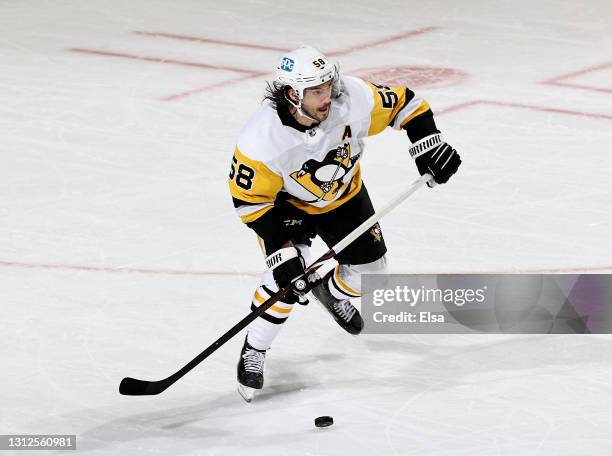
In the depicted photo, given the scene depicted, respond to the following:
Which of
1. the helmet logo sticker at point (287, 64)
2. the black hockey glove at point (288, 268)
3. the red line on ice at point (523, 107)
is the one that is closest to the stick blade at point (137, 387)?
the black hockey glove at point (288, 268)

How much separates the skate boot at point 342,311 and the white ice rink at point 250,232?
1.8 inches

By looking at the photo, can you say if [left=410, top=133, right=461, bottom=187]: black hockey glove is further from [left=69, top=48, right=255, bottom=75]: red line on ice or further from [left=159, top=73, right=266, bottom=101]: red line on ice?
[left=69, top=48, right=255, bottom=75]: red line on ice

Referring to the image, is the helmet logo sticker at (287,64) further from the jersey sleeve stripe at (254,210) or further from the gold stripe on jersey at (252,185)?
the jersey sleeve stripe at (254,210)

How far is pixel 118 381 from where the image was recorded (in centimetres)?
396

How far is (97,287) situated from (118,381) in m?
0.81

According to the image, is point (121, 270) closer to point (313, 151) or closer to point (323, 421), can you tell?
point (313, 151)

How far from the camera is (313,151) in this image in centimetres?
377

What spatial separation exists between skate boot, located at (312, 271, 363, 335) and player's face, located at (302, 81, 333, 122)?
0.78m

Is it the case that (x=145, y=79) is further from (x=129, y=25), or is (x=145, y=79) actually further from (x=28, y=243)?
(x=28, y=243)

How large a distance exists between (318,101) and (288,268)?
1.57ft

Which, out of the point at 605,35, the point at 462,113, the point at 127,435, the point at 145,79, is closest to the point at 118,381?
the point at 127,435

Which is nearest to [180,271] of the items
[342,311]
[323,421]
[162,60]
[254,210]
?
[342,311]

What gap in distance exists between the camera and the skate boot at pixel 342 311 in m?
4.29

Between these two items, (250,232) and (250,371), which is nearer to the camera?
(250,371)
